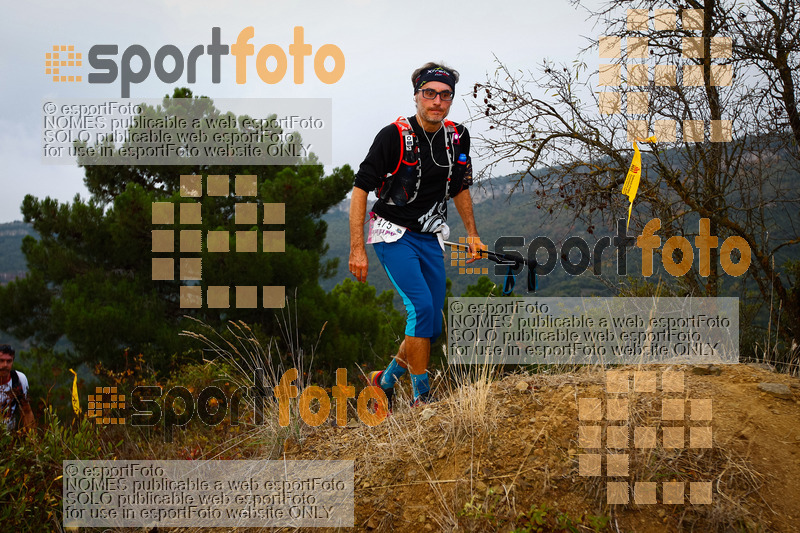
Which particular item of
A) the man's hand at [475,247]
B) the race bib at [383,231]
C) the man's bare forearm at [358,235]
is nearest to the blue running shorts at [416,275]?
the race bib at [383,231]

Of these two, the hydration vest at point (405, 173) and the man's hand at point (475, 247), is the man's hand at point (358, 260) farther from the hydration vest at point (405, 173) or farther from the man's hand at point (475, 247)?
the man's hand at point (475, 247)

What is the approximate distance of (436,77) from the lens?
4.18m

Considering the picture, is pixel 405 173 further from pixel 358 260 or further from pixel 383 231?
pixel 358 260

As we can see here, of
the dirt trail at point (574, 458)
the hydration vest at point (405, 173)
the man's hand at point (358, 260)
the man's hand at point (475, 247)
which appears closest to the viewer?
the dirt trail at point (574, 458)

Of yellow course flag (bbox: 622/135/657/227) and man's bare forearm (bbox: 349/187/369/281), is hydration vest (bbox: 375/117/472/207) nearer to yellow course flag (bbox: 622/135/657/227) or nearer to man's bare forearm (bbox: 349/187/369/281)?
man's bare forearm (bbox: 349/187/369/281)

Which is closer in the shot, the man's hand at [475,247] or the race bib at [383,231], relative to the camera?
the race bib at [383,231]

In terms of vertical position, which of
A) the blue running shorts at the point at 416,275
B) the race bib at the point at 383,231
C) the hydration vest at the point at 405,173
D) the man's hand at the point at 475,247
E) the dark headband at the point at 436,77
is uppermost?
the dark headband at the point at 436,77

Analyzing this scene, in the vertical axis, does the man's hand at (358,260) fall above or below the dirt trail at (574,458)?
above

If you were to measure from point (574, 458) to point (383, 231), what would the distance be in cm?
189

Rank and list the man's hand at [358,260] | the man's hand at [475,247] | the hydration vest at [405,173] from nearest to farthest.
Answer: the man's hand at [358,260] < the hydration vest at [405,173] < the man's hand at [475,247]

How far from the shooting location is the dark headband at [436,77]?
4184 mm

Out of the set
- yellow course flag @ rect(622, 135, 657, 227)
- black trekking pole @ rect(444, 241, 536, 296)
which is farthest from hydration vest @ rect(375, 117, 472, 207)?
yellow course flag @ rect(622, 135, 657, 227)

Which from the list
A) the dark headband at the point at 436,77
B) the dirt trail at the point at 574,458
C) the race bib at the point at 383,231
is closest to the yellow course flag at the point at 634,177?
the dirt trail at the point at 574,458

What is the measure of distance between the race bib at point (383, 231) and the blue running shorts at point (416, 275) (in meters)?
0.04
